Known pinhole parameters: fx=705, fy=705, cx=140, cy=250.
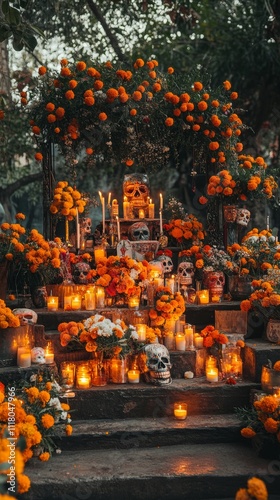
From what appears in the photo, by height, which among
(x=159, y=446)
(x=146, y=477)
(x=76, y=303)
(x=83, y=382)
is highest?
(x=76, y=303)

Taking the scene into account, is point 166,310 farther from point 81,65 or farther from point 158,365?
point 81,65

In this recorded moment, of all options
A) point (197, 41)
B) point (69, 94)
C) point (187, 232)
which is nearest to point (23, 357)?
point (187, 232)

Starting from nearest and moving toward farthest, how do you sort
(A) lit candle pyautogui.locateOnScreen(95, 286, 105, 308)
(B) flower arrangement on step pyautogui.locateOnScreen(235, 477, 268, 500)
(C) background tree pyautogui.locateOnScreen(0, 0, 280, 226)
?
(B) flower arrangement on step pyautogui.locateOnScreen(235, 477, 268, 500) → (A) lit candle pyautogui.locateOnScreen(95, 286, 105, 308) → (C) background tree pyautogui.locateOnScreen(0, 0, 280, 226)

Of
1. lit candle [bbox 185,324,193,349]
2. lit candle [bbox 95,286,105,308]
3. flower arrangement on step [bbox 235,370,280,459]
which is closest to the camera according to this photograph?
flower arrangement on step [bbox 235,370,280,459]

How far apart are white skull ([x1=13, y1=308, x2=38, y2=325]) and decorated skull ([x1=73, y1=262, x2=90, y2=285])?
101 centimetres

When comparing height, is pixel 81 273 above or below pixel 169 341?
above

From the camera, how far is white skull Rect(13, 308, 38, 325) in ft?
22.2

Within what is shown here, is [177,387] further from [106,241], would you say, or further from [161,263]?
[106,241]

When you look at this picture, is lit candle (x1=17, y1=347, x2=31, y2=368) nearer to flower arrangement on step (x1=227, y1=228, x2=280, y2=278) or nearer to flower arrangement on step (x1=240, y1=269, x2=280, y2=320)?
flower arrangement on step (x1=240, y1=269, x2=280, y2=320)

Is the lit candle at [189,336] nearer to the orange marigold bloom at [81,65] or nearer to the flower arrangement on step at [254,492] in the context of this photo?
the flower arrangement on step at [254,492]

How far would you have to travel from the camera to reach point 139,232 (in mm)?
8750

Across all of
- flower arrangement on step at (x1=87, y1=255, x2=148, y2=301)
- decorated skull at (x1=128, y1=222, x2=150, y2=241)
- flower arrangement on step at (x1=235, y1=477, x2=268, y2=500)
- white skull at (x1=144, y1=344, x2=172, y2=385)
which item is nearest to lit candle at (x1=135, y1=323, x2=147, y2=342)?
white skull at (x1=144, y1=344, x2=172, y2=385)

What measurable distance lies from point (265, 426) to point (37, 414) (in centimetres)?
181

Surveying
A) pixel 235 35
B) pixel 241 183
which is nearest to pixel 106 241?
pixel 241 183
